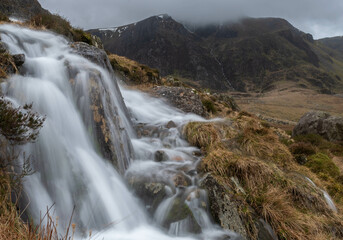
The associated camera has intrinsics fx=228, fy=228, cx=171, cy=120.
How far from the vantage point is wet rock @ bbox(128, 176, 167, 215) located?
18.0ft

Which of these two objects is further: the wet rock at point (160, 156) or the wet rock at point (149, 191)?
the wet rock at point (160, 156)

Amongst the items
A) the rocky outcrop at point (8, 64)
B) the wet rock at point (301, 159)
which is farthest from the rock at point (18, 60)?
the wet rock at point (301, 159)

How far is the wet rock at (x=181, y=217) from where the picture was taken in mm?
4863

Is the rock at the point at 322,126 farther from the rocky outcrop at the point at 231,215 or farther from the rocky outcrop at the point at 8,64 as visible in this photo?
the rocky outcrop at the point at 8,64

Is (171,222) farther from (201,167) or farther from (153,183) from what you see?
(201,167)

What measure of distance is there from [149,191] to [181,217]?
1111 millimetres

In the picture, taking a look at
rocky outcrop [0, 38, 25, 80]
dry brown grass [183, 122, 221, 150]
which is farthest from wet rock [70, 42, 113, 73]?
dry brown grass [183, 122, 221, 150]

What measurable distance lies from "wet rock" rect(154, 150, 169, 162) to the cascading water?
0.16m

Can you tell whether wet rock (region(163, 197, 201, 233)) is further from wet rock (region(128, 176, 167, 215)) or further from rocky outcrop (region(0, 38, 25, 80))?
rocky outcrop (region(0, 38, 25, 80))

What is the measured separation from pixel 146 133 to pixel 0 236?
7.25 meters

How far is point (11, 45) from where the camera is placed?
7.95 meters

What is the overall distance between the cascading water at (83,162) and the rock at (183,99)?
5.41 m

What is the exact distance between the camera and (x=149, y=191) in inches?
226

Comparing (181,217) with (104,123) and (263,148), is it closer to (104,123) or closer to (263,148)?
(104,123)
